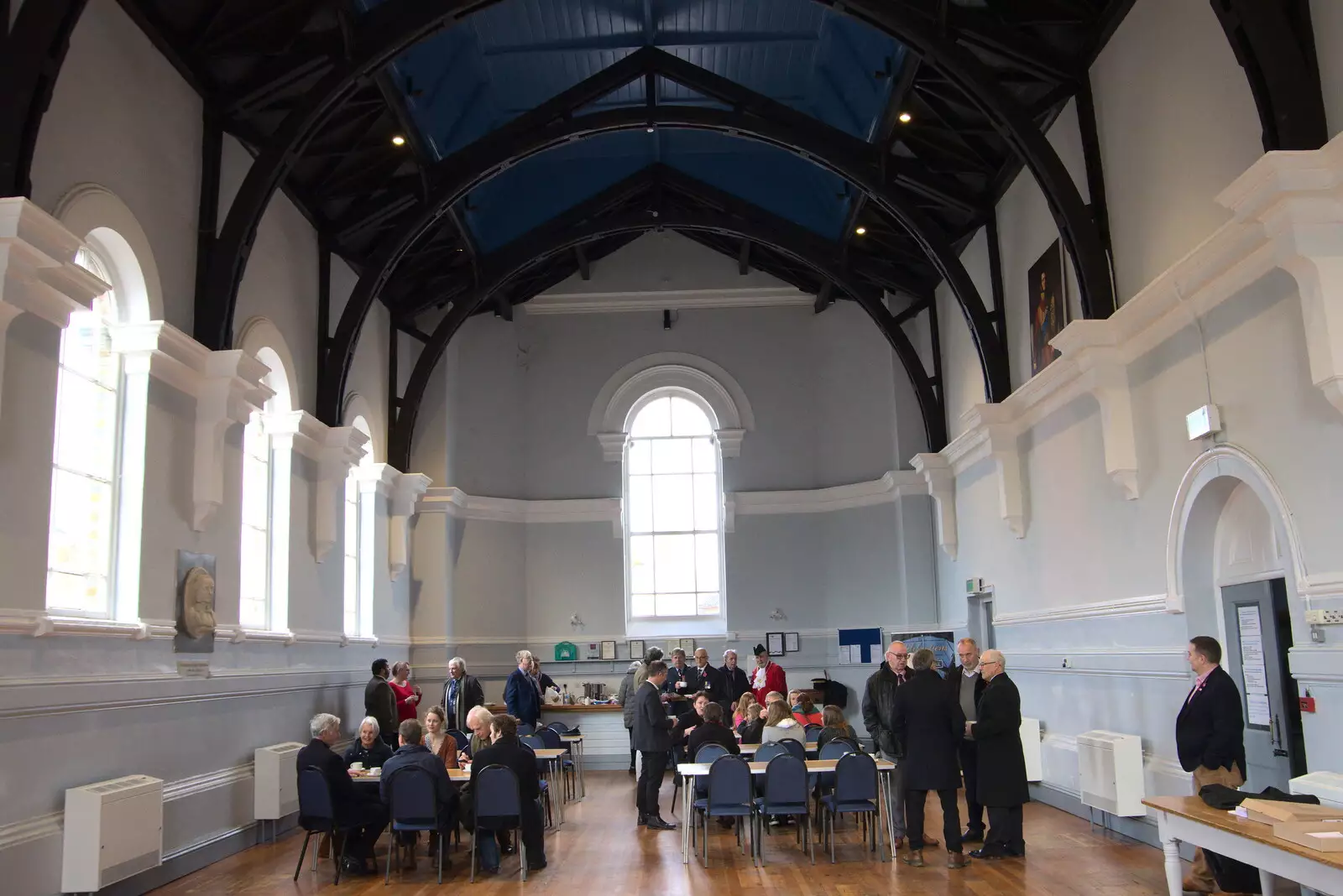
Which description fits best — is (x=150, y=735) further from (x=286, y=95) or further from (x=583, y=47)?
(x=583, y=47)

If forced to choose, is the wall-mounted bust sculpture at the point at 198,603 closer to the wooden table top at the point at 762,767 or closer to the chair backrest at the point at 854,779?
the wooden table top at the point at 762,767

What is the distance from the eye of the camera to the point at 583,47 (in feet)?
39.8

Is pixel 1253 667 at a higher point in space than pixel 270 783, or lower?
higher

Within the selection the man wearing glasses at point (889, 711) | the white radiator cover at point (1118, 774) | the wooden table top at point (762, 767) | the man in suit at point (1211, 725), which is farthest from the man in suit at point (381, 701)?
the man in suit at point (1211, 725)

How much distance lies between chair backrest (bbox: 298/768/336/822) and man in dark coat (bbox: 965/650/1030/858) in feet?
14.9

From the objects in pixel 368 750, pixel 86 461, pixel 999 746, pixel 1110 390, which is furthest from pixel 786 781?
pixel 86 461

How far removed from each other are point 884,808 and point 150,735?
5383 mm

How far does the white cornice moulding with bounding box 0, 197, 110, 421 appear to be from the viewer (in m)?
5.98

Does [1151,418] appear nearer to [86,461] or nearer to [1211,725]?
[1211,725]

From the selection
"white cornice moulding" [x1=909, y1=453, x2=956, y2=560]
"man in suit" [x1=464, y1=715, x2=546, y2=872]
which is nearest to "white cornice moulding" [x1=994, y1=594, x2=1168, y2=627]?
"white cornice moulding" [x1=909, y1=453, x2=956, y2=560]

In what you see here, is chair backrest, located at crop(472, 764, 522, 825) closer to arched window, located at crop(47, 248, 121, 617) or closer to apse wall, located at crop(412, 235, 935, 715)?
arched window, located at crop(47, 248, 121, 617)

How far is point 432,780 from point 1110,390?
584 cm

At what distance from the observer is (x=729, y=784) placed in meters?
7.84

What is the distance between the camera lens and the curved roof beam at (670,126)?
1171 centimetres
